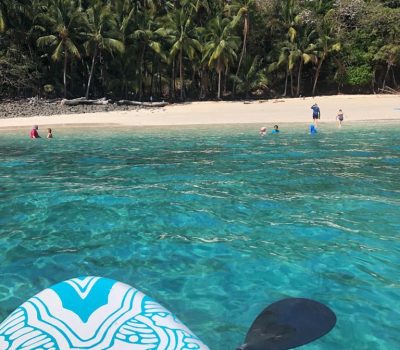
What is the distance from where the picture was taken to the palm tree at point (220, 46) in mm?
41969

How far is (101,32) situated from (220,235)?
122 feet

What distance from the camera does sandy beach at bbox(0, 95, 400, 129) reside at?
32.4 metres

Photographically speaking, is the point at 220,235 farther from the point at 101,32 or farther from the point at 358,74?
the point at 358,74

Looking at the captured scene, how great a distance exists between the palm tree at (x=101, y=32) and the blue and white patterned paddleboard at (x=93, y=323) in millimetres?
39030

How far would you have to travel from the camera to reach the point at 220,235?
278 inches

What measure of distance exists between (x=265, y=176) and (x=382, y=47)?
1578 inches

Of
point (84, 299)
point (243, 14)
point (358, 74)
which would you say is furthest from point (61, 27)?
point (84, 299)

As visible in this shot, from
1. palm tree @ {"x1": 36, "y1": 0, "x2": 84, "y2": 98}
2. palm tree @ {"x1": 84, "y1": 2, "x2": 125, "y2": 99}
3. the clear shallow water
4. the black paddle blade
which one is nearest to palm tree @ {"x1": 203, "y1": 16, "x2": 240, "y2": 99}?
palm tree @ {"x1": 84, "y1": 2, "x2": 125, "y2": 99}

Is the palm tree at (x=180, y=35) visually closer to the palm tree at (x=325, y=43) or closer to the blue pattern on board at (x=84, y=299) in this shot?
the palm tree at (x=325, y=43)

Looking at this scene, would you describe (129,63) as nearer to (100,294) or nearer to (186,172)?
(186,172)

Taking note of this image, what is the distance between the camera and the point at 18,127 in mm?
29734

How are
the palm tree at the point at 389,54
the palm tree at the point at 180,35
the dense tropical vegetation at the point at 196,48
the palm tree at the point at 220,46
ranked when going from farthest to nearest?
the palm tree at the point at 389,54, the palm tree at the point at 180,35, the palm tree at the point at 220,46, the dense tropical vegetation at the point at 196,48

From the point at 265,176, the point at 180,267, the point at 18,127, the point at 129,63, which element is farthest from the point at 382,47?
the point at 180,267

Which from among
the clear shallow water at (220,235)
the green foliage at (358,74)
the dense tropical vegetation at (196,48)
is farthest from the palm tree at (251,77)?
the clear shallow water at (220,235)
